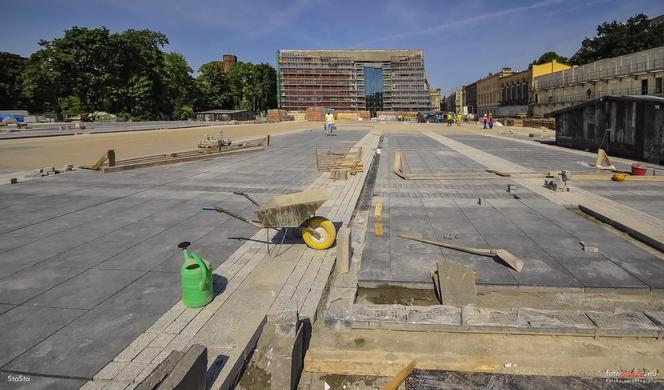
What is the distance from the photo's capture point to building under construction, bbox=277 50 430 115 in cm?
10806

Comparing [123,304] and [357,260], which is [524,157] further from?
[123,304]

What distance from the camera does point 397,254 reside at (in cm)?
717

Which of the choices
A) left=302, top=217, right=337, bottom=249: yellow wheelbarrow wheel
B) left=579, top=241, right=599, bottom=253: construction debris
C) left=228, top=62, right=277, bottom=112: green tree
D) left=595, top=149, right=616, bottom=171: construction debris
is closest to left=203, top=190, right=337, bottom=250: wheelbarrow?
left=302, top=217, right=337, bottom=249: yellow wheelbarrow wheel

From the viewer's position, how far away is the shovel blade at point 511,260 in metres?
6.26

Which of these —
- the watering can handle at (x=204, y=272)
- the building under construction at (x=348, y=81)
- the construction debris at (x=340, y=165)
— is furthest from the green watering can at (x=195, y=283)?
the building under construction at (x=348, y=81)

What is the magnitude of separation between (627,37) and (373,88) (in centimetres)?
5522

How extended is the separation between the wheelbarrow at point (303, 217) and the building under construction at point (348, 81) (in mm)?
104016

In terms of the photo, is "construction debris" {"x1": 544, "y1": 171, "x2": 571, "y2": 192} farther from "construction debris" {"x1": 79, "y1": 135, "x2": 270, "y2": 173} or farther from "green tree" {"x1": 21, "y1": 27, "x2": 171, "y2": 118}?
"green tree" {"x1": 21, "y1": 27, "x2": 171, "y2": 118}

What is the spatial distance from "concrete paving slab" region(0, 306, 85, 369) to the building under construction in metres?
107

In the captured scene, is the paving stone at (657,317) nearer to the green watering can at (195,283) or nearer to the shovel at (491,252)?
the shovel at (491,252)

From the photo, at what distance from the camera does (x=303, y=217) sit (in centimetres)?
657

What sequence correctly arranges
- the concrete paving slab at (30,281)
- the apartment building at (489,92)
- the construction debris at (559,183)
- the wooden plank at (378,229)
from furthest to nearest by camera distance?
1. the apartment building at (489,92)
2. the construction debris at (559,183)
3. the wooden plank at (378,229)
4. the concrete paving slab at (30,281)

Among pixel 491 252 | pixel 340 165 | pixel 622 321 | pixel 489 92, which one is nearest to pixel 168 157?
pixel 340 165

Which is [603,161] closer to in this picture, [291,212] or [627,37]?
[291,212]
